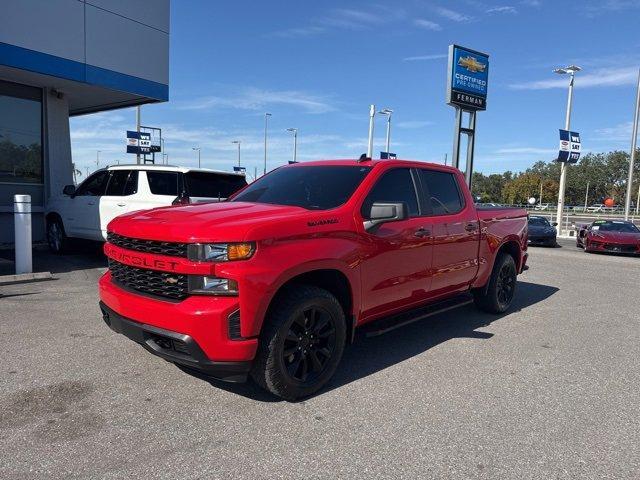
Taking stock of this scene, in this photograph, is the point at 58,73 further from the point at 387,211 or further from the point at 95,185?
the point at 387,211

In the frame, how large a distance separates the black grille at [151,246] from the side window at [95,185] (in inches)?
247

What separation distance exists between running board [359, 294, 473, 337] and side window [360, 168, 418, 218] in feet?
3.39

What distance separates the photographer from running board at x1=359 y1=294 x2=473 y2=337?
4.66 m

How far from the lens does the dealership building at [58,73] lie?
1001 cm

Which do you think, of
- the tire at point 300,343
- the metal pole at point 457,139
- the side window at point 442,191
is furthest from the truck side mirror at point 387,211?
the metal pole at point 457,139

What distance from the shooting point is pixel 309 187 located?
15.7 feet

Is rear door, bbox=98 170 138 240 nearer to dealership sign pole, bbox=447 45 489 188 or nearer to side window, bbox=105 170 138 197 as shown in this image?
side window, bbox=105 170 138 197

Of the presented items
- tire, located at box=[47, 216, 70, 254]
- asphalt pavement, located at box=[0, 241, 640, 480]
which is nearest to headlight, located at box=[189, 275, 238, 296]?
asphalt pavement, located at box=[0, 241, 640, 480]

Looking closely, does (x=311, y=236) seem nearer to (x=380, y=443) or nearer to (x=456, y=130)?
(x=380, y=443)

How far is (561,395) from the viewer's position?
408cm

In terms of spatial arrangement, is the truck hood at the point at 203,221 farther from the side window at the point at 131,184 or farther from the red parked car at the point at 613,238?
the red parked car at the point at 613,238

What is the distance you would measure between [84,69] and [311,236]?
9.39 meters

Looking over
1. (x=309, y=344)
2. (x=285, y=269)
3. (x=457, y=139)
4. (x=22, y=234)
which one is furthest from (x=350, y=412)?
(x=457, y=139)

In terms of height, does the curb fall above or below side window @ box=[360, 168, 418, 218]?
below
